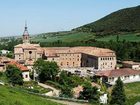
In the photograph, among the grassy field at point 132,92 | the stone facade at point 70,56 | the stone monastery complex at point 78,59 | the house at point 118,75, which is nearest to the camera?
the grassy field at point 132,92

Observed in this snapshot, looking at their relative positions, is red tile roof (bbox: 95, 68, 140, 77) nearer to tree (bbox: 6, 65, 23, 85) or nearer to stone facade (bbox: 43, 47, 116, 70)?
stone facade (bbox: 43, 47, 116, 70)

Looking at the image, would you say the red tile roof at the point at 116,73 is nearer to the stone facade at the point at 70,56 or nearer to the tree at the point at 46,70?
the tree at the point at 46,70

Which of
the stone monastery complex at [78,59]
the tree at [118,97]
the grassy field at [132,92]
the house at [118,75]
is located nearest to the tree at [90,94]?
the tree at [118,97]

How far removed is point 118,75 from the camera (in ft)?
261

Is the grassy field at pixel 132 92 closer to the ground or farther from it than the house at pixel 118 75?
closer to the ground

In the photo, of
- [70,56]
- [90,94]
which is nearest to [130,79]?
[70,56]

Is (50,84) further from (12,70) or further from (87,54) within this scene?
(87,54)

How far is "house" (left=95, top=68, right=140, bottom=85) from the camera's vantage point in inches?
3094

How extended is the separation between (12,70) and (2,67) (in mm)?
16444

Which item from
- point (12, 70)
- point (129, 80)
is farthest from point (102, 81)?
point (12, 70)

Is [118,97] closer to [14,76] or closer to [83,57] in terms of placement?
[14,76]

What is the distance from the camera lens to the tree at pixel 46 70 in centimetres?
7400

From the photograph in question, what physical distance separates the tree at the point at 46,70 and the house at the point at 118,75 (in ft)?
36.7

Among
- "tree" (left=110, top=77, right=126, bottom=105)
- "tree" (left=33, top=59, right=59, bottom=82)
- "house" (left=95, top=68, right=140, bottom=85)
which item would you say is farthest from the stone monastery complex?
"tree" (left=110, top=77, right=126, bottom=105)
